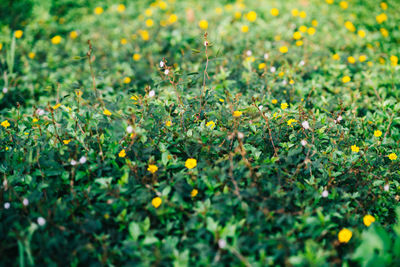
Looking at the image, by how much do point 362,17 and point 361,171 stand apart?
3.12 metres

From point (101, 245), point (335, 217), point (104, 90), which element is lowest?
point (335, 217)

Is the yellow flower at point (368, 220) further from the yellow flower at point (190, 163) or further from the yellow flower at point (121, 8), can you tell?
the yellow flower at point (121, 8)

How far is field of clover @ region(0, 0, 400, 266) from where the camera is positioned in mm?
1576

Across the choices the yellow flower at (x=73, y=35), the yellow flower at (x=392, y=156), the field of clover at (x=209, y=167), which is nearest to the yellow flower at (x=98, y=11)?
the yellow flower at (x=73, y=35)

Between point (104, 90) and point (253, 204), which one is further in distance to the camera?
point (104, 90)

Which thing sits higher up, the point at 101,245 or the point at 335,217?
the point at 101,245

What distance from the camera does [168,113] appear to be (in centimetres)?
219

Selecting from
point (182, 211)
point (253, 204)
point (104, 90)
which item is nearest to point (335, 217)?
point (253, 204)

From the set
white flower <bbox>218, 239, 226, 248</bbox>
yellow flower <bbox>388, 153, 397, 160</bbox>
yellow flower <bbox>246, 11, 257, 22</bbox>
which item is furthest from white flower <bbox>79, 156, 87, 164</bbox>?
yellow flower <bbox>246, 11, 257, 22</bbox>

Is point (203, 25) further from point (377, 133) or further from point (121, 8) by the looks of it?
point (377, 133)

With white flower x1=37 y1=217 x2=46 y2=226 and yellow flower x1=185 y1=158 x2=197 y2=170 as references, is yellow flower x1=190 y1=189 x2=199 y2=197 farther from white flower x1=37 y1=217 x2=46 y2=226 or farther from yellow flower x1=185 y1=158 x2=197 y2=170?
white flower x1=37 y1=217 x2=46 y2=226

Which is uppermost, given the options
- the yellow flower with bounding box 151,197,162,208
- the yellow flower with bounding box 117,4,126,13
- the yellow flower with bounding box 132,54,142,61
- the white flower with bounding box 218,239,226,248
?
the yellow flower with bounding box 117,4,126,13

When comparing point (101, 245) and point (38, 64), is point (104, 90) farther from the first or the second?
point (101, 245)

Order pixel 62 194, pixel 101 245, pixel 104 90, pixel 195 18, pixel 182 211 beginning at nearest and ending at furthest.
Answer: pixel 101 245, pixel 182 211, pixel 62 194, pixel 104 90, pixel 195 18
